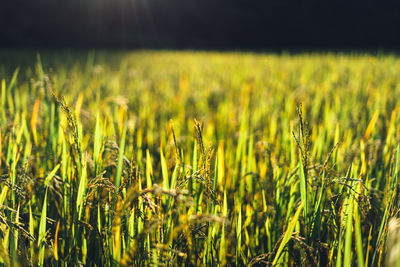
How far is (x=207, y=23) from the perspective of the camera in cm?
2094

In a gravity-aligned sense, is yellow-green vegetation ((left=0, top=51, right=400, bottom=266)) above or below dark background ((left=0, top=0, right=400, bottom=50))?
below

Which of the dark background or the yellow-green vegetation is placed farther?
the dark background

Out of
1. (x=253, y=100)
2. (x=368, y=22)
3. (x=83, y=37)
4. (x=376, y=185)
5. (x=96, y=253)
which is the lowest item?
(x=96, y=253)

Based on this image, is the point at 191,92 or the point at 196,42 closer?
the point at 191,92

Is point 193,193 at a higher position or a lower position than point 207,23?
lower

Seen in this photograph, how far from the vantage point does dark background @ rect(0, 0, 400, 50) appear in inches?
701

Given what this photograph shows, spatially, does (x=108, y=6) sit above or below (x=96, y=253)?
above

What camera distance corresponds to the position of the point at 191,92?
8.20 feet

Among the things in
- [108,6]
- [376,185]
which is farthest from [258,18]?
[376,185]

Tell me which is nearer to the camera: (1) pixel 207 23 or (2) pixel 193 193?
(2) pixel 193 193

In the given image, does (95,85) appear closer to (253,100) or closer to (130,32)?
(253,100)

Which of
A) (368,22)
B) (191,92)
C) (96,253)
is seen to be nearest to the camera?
(96,253)

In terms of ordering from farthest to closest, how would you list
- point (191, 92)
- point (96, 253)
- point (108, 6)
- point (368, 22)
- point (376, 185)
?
point (108, 6) → point (368, 22) → point (191, 92) → point (376, 185) → point (96, 253)

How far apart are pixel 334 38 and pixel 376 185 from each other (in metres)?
21.1
